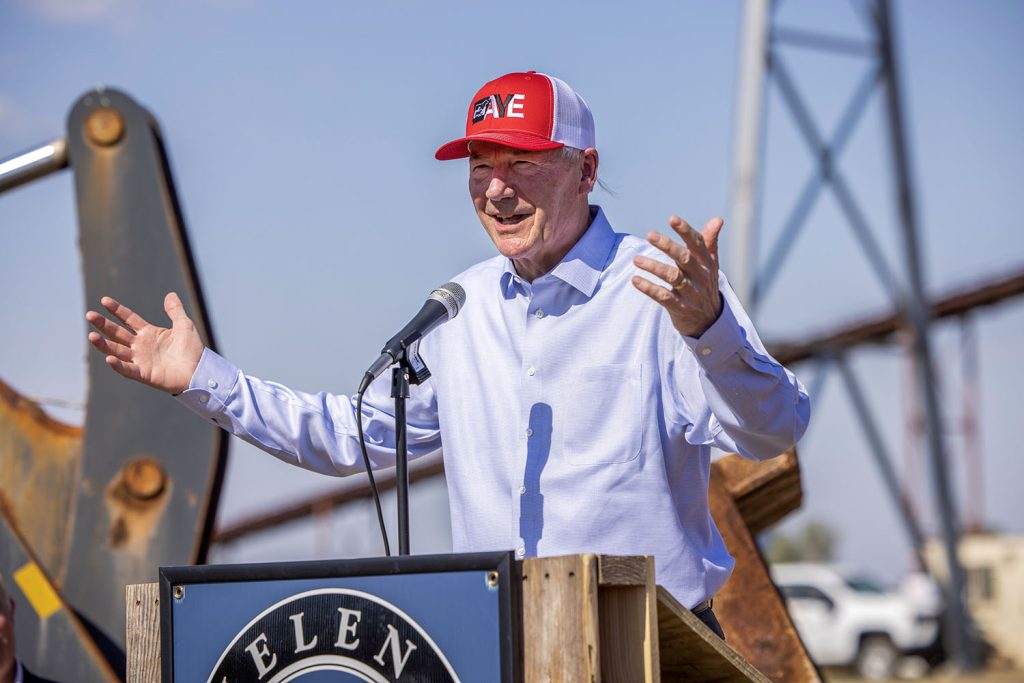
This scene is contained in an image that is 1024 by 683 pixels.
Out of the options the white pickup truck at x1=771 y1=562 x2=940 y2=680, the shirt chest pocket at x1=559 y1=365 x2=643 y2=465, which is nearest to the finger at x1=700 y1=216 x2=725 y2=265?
the shirt chest pocket at x1=559 y1=365 x2=643 y2=465

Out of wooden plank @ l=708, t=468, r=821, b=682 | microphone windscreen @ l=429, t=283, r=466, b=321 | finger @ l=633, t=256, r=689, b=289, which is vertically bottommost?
wooden plank @ l=708, t=468, r=821, b=682

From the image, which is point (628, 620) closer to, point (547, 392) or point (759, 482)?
point (547, 392)

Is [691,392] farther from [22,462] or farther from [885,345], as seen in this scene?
[885,345]

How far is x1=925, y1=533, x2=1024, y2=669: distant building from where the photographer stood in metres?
24.8

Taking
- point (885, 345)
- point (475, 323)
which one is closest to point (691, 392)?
point (475, 323)

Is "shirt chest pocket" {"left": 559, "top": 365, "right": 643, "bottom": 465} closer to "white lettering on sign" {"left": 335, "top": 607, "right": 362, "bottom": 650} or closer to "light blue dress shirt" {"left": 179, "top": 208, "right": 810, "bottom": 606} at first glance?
"light blue dress shirt" {"left": 179, "top": 208, "right": 810, "bottom": 606}

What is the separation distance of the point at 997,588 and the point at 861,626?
173 inches

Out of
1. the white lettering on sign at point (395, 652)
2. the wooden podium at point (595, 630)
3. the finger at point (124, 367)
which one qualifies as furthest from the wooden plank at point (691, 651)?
the finger at point (124, 367)

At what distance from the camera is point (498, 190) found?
108 inches

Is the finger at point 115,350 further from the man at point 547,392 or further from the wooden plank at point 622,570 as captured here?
the wooden plank at point 622,570

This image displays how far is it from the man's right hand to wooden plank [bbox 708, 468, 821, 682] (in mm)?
1568

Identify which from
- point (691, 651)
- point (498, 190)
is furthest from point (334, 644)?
point (498, 190)

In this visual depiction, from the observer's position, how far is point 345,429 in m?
2.92

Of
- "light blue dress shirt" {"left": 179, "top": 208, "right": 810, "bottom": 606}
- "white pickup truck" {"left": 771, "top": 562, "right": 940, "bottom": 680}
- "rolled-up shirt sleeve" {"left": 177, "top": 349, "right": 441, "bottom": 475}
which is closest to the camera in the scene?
"light blue dress shirt" {"left": 179, "top": 208, "right": 810, "bottom": 606}
